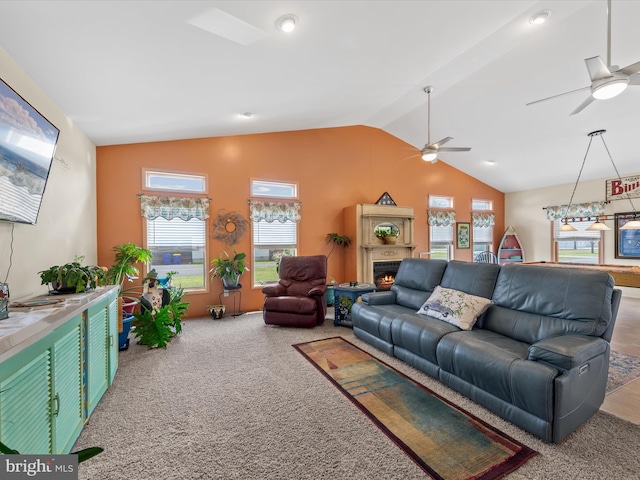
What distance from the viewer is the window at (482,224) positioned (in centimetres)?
803

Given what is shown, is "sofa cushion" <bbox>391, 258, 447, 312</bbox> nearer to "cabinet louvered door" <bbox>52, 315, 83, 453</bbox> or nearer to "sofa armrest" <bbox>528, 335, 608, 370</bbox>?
"sofa armrest" <bbox>528, 335, 608, 370</bbox>

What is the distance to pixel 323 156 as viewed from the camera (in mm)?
6070

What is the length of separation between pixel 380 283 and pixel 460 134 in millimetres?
3476

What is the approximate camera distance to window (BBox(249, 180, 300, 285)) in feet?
18.0

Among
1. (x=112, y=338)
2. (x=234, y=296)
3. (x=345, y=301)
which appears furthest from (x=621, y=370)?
(x=234, y=296)

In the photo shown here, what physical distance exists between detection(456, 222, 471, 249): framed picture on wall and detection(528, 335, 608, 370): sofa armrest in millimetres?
5921

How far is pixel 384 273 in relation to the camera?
6230 millimetres

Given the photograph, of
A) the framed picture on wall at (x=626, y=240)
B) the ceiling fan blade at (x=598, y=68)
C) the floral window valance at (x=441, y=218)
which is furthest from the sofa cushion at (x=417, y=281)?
the framed picture on wall at (x=626, y=240)

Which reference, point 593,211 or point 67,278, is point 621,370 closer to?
point 67,278

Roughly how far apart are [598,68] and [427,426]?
3.14 m

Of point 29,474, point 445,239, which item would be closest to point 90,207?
point 29,474

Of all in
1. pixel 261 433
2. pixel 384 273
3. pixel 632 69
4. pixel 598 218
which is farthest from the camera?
pixel 598 218

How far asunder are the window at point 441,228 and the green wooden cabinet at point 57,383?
6.78m

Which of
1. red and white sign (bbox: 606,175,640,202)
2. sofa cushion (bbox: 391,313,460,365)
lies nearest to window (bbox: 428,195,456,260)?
red and white sign (bbox: 606,175,640,202)
